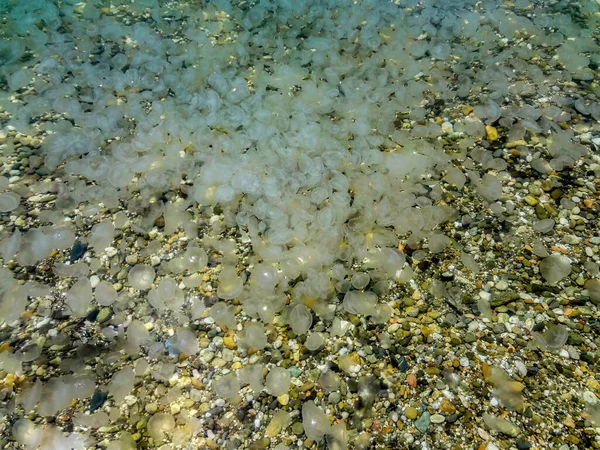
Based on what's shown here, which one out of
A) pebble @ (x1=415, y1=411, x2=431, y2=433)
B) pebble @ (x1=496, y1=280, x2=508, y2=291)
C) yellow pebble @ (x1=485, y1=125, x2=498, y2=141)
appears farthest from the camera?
yellow pebble @ (x1=485, y1=125, x2=498, y2=141)

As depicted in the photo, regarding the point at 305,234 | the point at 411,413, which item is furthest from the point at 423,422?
the point at 305,234

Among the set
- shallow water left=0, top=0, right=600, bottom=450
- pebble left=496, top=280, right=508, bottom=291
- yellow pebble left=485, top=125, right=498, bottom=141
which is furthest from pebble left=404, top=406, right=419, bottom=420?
yellow pebble left=485, top=125, right=498, bottom=141

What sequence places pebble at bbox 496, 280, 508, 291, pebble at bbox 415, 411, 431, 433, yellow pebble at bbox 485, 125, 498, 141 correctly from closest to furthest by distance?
pebble at bbox 415, 411, 431, 433 → pebble at bbox 496, 280, 508, 291 → yellow pebble at bbox 485, 125, 498, 141

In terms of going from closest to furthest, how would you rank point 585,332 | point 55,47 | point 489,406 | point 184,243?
1. point 489,406
2. point 585,332
3. point 184,243
4. point 55,47

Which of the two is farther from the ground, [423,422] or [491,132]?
[491,132]

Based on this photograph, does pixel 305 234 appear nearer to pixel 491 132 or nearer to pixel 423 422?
pixel 423 422

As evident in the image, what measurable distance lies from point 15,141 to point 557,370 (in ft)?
13.7

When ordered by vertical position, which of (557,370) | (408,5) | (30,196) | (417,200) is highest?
(408,5)

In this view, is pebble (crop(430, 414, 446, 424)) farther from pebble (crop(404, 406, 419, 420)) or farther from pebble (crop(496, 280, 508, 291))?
pebble (crop(496, 280, 508, 291))

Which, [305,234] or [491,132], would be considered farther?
[491,132]

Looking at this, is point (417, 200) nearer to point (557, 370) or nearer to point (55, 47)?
point (557, 370)

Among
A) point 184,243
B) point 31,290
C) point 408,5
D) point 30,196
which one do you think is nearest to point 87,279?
point 31,290

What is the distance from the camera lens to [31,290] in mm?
2713

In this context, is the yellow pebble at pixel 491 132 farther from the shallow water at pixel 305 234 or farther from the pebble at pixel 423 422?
the pebble at pixel 423 422
